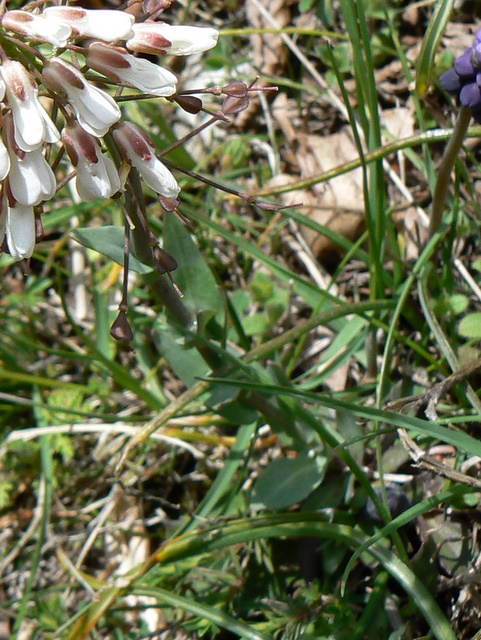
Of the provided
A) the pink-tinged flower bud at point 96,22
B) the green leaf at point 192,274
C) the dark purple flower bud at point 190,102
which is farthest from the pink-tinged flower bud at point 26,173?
the green leaf at point 192,274

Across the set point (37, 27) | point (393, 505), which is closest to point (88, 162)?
point (37, 27)

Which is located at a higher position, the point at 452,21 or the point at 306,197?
the point at 452,21

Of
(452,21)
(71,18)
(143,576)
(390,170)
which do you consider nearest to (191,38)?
(71,18)

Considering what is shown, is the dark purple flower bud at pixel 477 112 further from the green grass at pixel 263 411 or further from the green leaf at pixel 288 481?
the green leaf at pixel 288 481

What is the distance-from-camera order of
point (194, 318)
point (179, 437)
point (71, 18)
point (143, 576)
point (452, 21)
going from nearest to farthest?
1. point (71, 18)
2. point (194, 318)
3. point (143, 576)
4. point (179, 437)
5. point (452, 21)

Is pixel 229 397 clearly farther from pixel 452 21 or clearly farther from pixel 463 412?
pixel 452 21

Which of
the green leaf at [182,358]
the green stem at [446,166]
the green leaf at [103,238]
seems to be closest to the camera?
the green leaf at [103,238]

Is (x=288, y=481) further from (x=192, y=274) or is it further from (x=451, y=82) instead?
(x=451, y=82)
